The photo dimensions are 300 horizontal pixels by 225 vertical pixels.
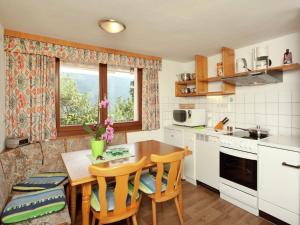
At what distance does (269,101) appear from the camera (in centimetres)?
246

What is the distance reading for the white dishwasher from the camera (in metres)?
2.52

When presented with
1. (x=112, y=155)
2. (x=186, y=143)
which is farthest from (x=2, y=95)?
(x=186, y=143)

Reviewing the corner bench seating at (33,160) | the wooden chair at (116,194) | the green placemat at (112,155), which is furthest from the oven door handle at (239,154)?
the corner bench seating at (33,160)

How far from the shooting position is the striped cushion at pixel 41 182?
178 cm

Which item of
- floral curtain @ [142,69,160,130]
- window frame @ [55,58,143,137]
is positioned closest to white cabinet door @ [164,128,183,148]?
floral curtain @ [142,69,160,130]

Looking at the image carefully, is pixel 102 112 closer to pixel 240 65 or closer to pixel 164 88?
pixel 164 88

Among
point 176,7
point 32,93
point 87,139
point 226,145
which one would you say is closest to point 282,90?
point 226,145

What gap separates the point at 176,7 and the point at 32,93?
197 centimetres

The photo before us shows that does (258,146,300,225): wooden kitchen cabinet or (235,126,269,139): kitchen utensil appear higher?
(235,126,269,139): kitchen utensil

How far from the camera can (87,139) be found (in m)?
2.48

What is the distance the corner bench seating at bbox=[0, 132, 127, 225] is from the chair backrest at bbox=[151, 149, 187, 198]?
80cm

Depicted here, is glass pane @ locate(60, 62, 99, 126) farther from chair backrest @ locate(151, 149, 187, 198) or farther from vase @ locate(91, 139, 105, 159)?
chair backrest @ locate(151, 149, 187, 198)

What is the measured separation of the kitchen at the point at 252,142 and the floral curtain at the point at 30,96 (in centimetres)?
202

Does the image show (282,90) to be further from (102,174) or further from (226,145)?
(102,174)
